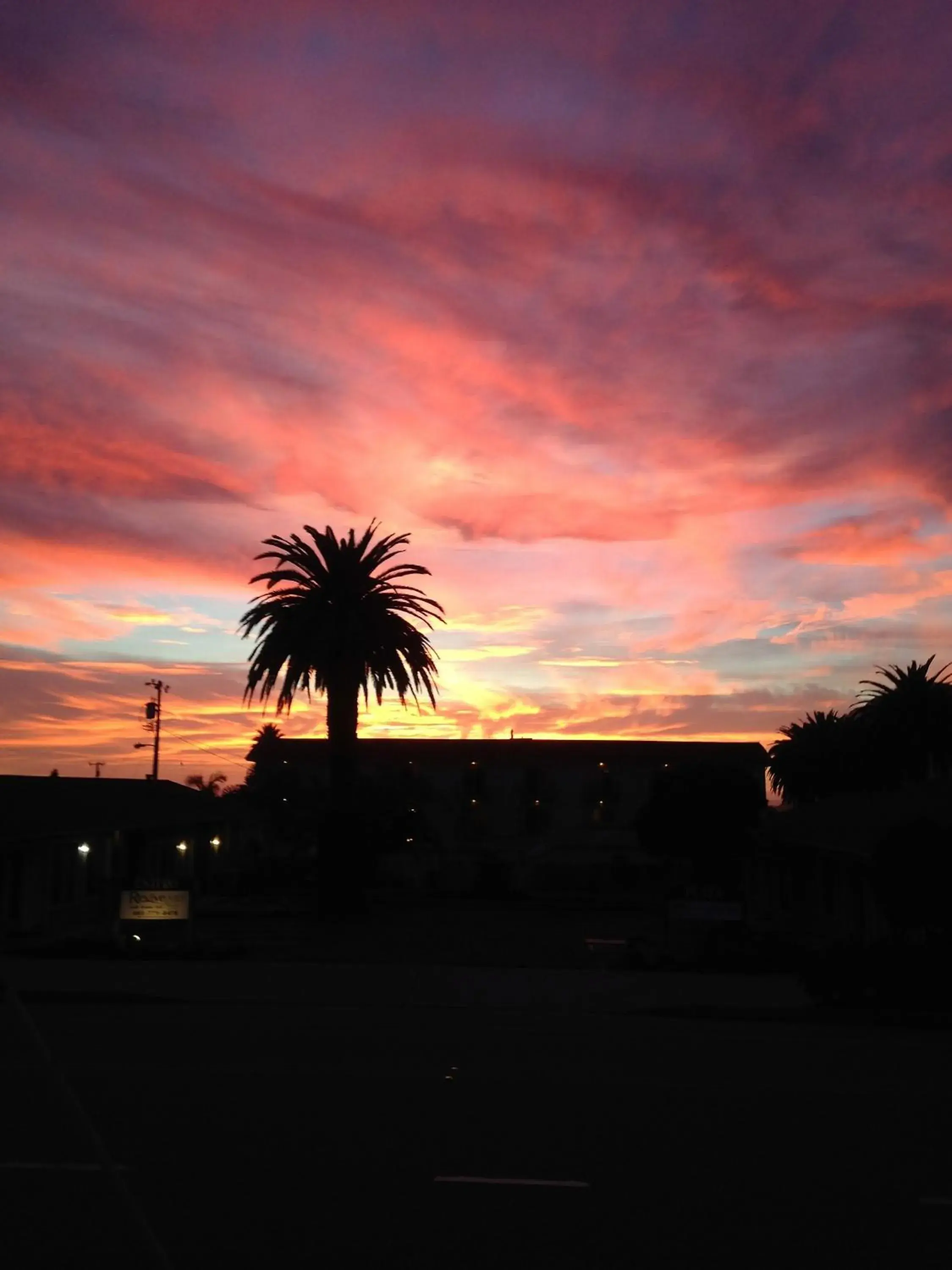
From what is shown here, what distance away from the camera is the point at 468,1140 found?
1088 cm

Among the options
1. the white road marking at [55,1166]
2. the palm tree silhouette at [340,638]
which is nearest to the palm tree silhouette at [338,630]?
the palm tree silhouette at [340,638]

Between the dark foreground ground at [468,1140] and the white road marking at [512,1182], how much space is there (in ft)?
0.15

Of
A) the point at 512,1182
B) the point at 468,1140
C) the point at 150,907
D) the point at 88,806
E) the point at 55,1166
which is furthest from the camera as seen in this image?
the point at 88,806

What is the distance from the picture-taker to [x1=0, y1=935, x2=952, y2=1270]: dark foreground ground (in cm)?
816

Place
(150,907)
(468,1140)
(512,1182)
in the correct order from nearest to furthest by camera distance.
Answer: (512,1182), (468,1140), (150,907)

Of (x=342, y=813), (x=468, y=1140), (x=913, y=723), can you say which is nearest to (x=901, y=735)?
(x=913, y=723)

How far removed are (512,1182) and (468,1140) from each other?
4.58ft

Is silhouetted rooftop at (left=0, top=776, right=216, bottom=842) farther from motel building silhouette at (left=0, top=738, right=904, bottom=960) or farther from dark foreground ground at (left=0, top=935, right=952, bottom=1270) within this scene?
dark foreground ground at (left=0, top=935, right=952, bottom=1270)

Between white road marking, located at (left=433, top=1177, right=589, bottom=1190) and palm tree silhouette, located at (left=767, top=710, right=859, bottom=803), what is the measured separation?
82.0 meters

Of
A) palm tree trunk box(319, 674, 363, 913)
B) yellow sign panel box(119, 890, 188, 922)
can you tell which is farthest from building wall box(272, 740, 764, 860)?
yellow sign panel box(119, 890, 188, 922)

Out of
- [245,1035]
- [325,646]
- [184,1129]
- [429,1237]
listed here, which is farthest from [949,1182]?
[325,646]

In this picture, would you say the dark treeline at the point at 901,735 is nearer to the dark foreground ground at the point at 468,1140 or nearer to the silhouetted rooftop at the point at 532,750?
the silhouetted rooftop at the point at 532,750

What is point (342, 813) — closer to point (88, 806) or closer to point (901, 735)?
point (88, 806)

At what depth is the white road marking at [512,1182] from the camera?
9.45 m
